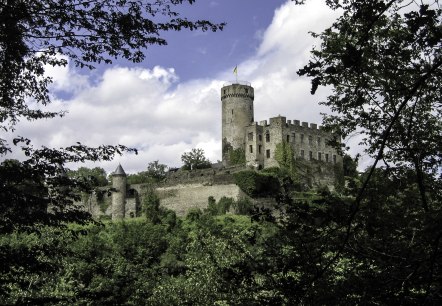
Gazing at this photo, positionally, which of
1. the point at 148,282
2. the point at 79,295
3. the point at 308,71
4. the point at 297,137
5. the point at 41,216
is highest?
the point at 297,137

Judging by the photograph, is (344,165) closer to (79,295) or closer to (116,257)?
(116,257)

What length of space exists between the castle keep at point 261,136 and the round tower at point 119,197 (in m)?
11.4

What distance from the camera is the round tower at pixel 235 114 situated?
59.9 metres

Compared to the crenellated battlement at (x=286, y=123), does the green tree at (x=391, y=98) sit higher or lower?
lower

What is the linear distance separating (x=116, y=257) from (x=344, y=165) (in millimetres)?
29867

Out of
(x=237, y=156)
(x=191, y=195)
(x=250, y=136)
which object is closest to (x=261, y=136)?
(x=250, y=136)

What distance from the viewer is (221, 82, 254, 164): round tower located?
59875mm

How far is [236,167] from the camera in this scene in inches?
2180

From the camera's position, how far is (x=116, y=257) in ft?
136

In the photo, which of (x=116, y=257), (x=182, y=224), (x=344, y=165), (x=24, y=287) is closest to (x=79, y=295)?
(x=24, y=287)

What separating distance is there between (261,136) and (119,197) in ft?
54.3

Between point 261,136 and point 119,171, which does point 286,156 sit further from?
point 119,171

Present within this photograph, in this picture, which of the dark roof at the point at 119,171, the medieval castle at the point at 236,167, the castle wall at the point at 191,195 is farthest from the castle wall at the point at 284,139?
the dark roof at the point at 119,171

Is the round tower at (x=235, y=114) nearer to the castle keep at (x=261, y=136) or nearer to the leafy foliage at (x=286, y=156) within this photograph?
the castle keep at (x=261, y=136)
